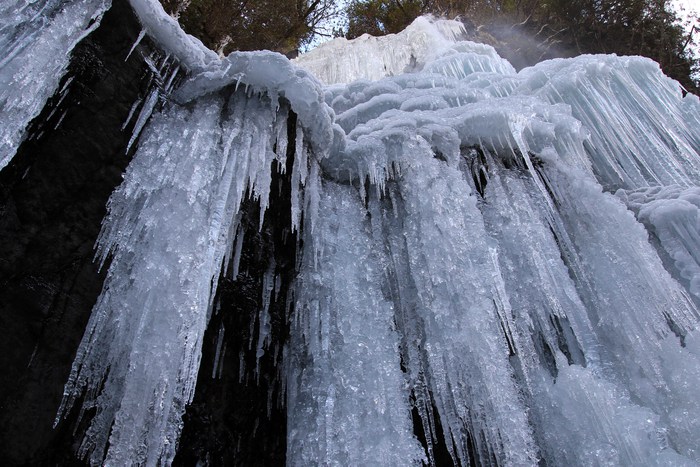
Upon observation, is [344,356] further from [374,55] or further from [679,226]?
[374,55]

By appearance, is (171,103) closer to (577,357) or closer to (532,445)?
(532,445)

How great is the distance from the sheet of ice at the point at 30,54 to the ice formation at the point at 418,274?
0.57 m

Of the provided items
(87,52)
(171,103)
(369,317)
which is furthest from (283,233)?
(87,52)

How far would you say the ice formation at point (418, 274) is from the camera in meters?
2.70

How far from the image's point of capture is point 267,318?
11.8ft

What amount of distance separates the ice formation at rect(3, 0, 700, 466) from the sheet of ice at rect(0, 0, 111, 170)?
0.57 meters

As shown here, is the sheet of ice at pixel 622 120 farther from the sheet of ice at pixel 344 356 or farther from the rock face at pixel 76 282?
the rock face at pixel 76 282

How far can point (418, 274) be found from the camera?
12.0 ft

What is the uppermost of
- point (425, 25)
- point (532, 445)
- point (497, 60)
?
point (425, 25)

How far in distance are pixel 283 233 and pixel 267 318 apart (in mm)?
679

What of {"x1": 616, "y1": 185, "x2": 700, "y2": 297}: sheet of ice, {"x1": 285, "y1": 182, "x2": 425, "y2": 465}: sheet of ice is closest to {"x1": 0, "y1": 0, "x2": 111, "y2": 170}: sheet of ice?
{"x1": 285, "y1": 182, "x2": 425, "y2": 465}: sheet of ice

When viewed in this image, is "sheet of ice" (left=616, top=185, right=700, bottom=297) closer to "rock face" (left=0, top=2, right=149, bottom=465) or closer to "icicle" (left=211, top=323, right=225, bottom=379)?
"icicle" (left=211, top=323, right=225, bottom=379)

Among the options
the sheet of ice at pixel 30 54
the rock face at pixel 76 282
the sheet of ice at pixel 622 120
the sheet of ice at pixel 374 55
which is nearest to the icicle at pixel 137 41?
the rock face at pixel 76 282

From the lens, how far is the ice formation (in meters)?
2.70
